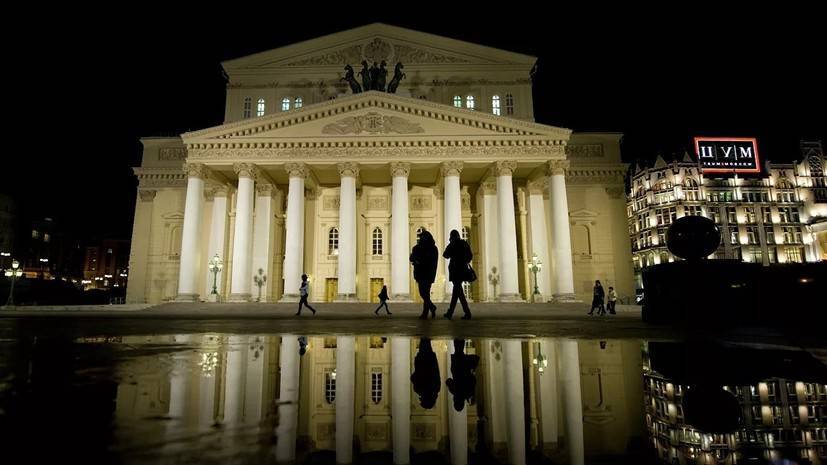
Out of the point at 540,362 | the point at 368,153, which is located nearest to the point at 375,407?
the point at 540,362

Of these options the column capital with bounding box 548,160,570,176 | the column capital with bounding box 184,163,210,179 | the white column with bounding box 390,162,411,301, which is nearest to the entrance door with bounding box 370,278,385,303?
the white column with bounding box 390,162,411,301

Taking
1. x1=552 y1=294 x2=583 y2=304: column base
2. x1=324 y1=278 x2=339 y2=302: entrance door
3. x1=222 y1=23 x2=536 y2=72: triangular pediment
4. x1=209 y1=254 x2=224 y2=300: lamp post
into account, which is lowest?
x1=552 y1=294 x2=583 y2=304: column base

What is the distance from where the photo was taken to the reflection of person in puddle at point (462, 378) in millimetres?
2174

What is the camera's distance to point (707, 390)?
2209 millimetres

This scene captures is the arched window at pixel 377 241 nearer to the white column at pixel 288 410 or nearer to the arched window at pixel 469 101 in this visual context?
the arched window at pixel 469 101

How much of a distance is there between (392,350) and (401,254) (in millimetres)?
21725

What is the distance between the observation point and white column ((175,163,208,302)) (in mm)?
26625

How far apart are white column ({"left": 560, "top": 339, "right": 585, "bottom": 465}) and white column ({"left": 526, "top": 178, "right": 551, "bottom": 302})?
1004 inches

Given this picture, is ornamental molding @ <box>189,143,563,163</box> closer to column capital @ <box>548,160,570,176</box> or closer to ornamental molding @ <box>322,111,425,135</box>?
column capital @ <box>548,160,570,176</box>

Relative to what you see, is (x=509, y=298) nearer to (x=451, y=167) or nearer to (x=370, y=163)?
(x=451, y=167)

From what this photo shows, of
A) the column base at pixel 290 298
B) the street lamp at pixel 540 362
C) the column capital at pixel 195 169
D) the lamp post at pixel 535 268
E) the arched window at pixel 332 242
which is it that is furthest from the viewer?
the arched window at pixel 332 242

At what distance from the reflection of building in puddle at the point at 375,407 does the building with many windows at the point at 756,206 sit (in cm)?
6644

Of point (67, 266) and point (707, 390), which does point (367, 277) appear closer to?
point (707, 390)

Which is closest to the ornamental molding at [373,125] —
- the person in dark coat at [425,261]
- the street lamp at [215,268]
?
the street lamp at [215,268]
